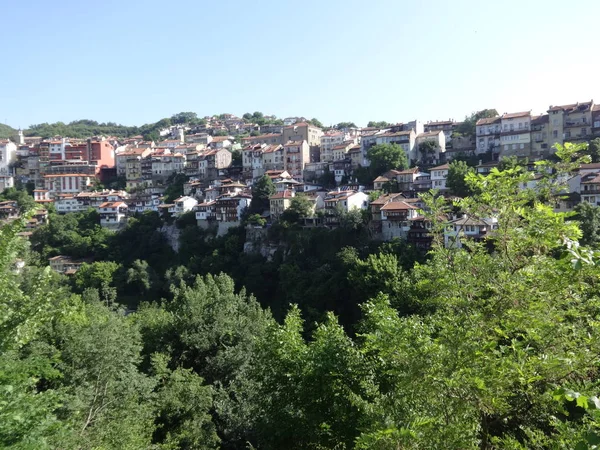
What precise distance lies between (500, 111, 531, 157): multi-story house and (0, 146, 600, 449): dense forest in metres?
28.1

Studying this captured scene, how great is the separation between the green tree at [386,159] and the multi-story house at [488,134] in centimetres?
810

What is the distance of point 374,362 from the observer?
7793 millimetres

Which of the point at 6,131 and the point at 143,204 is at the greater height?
the point at 6,131

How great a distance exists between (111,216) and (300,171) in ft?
74.7

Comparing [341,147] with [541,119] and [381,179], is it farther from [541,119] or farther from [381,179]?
[541,119]

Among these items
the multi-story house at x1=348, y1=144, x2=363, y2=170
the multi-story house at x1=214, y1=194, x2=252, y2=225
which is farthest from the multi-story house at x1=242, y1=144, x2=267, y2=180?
the multi-story house at x1=348, y1=144, x2=363, y2=170

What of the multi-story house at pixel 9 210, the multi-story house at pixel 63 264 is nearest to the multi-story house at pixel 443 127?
the multi-story house at pixel 63 264

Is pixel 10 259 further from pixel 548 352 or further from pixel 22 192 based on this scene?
pixel 22 192

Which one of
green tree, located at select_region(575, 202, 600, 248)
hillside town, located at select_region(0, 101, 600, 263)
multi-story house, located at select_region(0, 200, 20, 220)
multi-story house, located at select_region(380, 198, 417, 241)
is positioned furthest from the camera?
multi-story house, located at select_region(0, 200, 20, 220)

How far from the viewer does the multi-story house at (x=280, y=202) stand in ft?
136

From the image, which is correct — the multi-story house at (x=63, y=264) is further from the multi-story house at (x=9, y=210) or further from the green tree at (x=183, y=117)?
the green tree at (x=183, y=117)

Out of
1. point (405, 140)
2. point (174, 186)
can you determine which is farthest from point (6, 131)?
point (405, 140)

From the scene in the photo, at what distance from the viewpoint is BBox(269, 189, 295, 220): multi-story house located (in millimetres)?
41372

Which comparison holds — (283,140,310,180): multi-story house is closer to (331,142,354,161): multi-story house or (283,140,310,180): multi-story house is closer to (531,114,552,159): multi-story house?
(331,142,354,161): multi-story house
